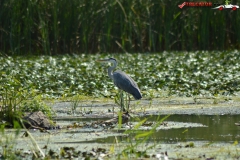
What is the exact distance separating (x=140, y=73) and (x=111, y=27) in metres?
4.14

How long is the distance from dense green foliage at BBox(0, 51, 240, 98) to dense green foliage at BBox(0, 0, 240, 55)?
83 centimetres

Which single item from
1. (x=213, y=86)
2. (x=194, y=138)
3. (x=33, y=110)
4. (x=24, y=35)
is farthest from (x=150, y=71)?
(x=194, y=138)

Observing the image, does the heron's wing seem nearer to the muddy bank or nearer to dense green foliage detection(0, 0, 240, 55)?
the muddy bank

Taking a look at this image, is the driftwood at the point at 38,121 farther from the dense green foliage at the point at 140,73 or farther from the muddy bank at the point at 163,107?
the dense green foliage at the point at 140,73

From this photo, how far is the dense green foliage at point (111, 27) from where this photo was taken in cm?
1551

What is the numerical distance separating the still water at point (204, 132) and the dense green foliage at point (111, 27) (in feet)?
26.2

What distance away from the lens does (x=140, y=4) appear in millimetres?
16688

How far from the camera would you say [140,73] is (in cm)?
1238

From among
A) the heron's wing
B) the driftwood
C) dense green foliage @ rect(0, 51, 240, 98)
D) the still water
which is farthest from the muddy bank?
the driftwood

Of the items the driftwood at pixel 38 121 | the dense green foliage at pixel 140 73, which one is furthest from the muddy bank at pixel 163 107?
the driftwood at pixel 38 121

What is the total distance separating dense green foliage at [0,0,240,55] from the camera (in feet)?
Answer: 50.9

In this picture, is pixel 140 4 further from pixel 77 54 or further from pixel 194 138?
pixel 194 138

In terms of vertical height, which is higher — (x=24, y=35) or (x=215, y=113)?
(x=24, y=35)

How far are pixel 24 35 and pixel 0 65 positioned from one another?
2414mm
